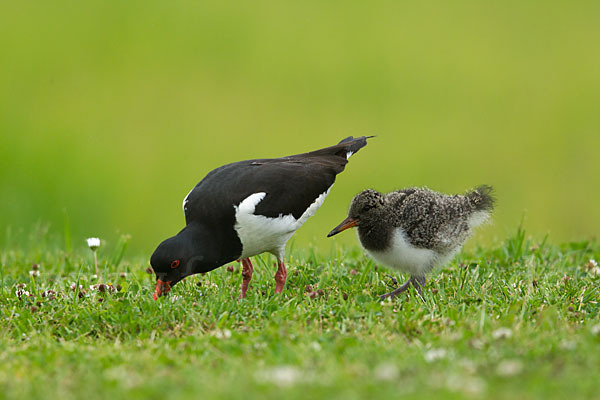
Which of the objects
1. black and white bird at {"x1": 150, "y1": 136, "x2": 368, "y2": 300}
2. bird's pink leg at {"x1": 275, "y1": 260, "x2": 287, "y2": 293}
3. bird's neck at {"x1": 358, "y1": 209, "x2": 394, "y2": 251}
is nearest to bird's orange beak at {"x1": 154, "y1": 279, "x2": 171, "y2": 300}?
black and white bird at {"x1": 150, "y1": 136, "x2": 368, "y2": 300}

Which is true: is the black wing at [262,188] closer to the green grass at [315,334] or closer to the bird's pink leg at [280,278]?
the bird's pink leg at [280,278]

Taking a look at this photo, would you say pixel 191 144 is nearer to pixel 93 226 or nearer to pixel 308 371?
pixel 93 226

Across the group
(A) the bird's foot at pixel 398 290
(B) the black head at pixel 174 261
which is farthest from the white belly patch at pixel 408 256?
(B) the black head at pixel 174 261

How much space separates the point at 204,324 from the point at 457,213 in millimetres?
2784

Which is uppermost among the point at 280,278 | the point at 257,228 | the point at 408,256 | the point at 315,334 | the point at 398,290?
the point at 257,228

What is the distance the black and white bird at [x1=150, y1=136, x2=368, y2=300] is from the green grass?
287 mm

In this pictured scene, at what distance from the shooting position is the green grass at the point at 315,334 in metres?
4.14

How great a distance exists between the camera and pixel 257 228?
6.89 m

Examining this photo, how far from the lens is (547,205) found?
1456 centimetres

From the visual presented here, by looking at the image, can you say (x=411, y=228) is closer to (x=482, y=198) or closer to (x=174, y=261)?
(x=482, y=198)

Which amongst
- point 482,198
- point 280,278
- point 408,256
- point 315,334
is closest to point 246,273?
point 280,278

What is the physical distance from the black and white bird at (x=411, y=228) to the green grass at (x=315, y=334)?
0.27 metres

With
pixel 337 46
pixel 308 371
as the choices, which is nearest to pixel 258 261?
pixel 308 371

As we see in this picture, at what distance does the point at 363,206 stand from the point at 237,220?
1.23m
